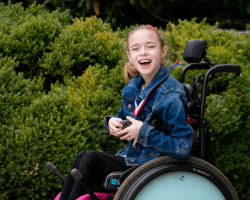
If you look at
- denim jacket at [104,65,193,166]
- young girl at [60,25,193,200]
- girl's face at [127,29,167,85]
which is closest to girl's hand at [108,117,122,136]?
young girl at [60,25,193,200]

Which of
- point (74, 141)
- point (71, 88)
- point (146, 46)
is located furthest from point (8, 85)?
point (146, 46)

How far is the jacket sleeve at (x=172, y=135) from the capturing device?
162 cm

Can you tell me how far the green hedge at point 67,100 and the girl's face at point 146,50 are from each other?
1.08m

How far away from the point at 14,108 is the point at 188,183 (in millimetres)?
1887

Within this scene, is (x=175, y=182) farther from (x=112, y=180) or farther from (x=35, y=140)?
(x=35, y=140)

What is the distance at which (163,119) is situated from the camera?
66.9 inches

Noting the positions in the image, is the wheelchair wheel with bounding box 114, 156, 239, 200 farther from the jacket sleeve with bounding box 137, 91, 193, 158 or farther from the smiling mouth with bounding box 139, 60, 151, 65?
the smiling mouth with bounding box 139, 60, 151, 65

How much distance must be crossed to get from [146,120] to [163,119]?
109 millimetres

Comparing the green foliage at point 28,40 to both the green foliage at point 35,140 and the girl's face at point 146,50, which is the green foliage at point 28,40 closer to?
the green foliage at point 35,140

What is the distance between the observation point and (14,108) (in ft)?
9.18

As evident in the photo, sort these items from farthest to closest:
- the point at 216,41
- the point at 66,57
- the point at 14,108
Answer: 1. the point at 216,41
2. the point at 66,57
3. the point at 14,108

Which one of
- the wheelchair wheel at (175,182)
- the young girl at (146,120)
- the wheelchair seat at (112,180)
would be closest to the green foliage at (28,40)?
the young girl at (146,120)

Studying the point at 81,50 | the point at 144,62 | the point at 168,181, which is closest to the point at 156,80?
the point at 144,62

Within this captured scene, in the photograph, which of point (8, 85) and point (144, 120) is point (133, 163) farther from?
point (8, 85)
